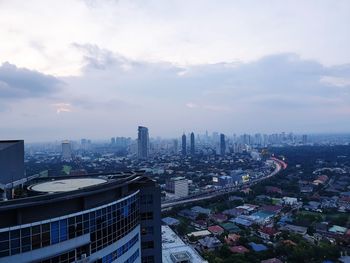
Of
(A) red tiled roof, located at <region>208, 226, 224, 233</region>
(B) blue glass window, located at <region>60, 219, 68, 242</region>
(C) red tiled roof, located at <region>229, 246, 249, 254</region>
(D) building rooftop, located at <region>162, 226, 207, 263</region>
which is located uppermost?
(B) blue glass window, located at <region>60, 219, 68, 242</region>

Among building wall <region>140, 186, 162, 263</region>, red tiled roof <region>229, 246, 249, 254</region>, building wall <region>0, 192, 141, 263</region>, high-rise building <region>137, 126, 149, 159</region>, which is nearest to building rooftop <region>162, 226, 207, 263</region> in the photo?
red tiled roof <region>229, 246, 249, 254</region>

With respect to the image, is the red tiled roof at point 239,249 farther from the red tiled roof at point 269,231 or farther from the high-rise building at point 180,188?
the high-rise building at point 180,188

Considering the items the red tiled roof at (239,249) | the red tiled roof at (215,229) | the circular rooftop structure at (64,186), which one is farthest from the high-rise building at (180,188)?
the circular rooftop structure at (64,186)

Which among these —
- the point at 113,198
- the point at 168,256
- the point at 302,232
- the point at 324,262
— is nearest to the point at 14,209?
the point at 113,198

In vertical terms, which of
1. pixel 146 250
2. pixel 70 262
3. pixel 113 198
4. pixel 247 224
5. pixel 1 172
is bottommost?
pixel 247 224

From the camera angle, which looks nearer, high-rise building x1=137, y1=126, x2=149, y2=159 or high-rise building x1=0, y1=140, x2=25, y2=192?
high-rise building x1=0, y1=140, x2=25, y2=192

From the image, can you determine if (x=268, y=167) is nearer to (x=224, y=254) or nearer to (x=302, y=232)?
(x=302, y=232)

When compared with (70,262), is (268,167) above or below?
below

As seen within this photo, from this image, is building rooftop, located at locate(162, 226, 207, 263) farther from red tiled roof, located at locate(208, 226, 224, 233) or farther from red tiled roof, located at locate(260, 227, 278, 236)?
red tiled roof, located at locate(260, 227, 278, 236)
